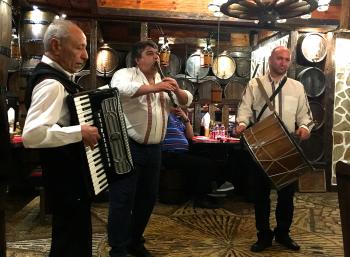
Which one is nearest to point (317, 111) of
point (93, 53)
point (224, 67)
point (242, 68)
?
point (242, 68)

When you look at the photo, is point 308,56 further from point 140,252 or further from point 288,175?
point 140,252

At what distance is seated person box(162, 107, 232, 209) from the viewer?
462 cm

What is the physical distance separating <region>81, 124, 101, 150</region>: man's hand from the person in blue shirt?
8.79 ft

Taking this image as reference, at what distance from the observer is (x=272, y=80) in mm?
3465

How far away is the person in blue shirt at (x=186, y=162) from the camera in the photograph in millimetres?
4621

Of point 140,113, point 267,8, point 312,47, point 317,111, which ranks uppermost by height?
point 267,8

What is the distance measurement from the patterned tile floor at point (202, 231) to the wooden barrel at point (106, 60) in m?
2.62

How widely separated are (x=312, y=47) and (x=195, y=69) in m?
2.00

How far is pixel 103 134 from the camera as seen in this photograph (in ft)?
6.91

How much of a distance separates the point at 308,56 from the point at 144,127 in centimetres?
418

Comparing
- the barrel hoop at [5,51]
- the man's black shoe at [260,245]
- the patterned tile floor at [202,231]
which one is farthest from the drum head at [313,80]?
the barrel hoop at [5,51]

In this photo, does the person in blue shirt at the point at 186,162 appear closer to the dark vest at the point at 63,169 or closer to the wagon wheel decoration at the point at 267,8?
the wagon wheel decoration at the point at 267,8

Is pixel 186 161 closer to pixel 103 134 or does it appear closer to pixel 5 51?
pixel 5 51

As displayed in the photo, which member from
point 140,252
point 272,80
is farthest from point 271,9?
point 140,252
